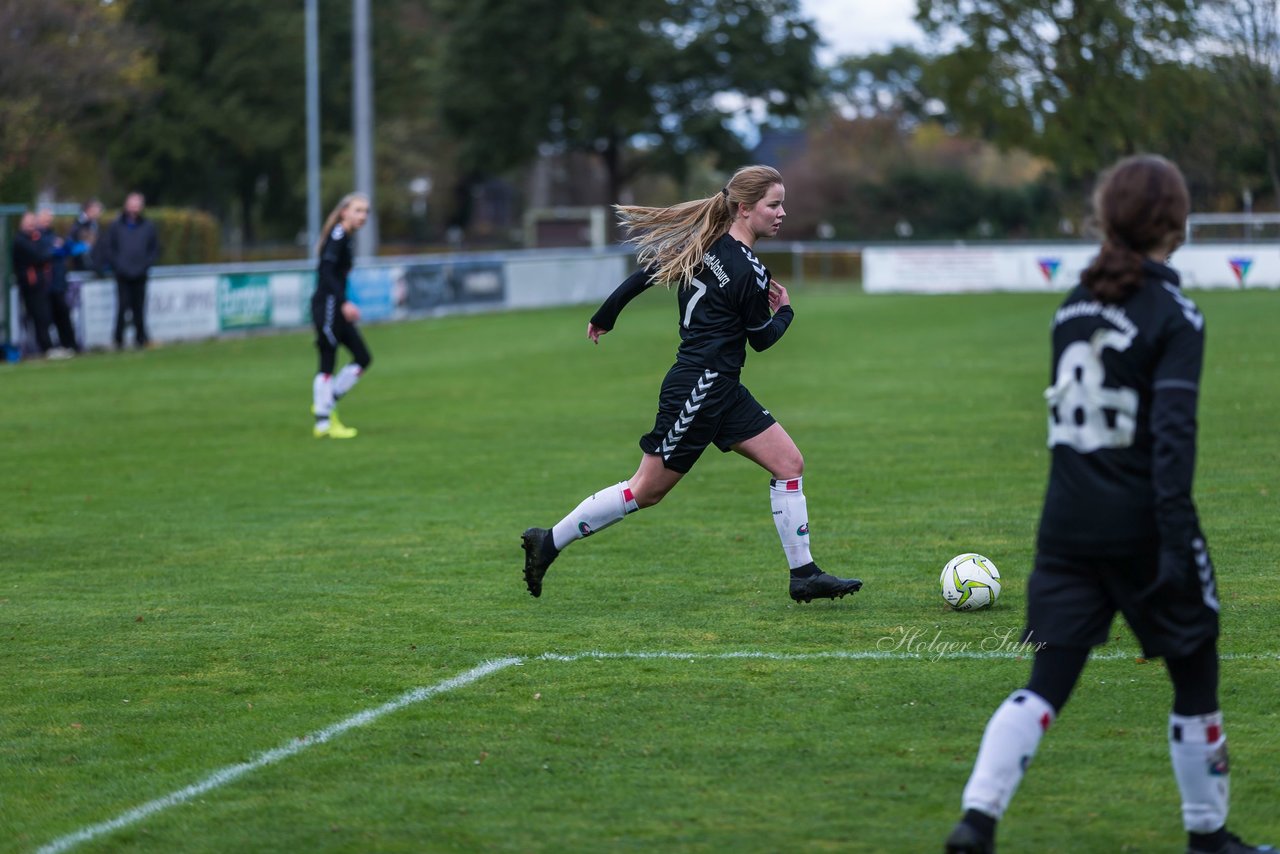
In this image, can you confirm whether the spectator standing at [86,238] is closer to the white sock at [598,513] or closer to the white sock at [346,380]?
the white sock at [346,380]

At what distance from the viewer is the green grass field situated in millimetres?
4844

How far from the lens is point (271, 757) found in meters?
5.44

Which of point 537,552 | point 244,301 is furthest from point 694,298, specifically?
point 244,301

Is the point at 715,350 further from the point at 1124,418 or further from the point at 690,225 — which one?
the point at 1124,418

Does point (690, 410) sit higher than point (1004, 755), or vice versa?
point (690, 410)

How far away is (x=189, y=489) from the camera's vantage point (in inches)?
475

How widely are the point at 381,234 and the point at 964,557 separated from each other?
218ft

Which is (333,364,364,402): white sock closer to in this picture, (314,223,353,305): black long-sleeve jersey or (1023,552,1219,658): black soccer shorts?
(314,223,353,305): black long-sleeve jersey

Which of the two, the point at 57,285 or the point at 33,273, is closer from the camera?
the point at 33,273

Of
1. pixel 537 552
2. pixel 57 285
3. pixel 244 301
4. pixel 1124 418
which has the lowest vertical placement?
pixel 537 552

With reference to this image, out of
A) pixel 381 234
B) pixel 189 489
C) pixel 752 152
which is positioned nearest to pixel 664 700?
pixel 189 489

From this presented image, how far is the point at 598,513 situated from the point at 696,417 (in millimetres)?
672
